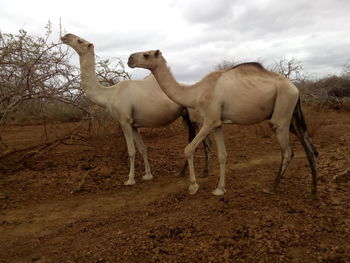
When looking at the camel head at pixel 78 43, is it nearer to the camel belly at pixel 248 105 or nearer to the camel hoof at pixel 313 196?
the camel belly at pixel 248 105

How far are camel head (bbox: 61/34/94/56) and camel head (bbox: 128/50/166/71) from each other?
49.6 inches

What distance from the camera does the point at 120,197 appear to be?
5.36 meters

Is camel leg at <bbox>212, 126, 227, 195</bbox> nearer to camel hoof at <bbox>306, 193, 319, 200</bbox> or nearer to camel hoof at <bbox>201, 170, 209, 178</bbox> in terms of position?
camel hoof at <bbox>201, 170, 209, 178</bbox>

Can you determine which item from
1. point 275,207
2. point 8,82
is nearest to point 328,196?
point 275,207

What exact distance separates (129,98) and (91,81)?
0.82m

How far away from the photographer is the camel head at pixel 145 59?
16.1 ft

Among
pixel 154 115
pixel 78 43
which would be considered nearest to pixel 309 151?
pixel 154 115

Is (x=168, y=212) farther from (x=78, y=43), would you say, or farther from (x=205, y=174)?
(x=78, y=43)

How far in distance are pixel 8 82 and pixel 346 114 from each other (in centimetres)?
1482

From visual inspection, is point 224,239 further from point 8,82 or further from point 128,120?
point 8,82

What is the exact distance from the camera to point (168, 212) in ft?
14.7

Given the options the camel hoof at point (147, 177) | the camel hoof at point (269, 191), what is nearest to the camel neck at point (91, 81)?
the camel hoof at point (147, 177)

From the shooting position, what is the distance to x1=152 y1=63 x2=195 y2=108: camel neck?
4926 millimetres

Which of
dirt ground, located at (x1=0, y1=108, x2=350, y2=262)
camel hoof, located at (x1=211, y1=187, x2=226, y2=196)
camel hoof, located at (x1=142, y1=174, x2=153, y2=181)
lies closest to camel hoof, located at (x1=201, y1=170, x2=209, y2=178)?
dirt ground, located at (x1=0, y1=108, x2=350, y2=262)
